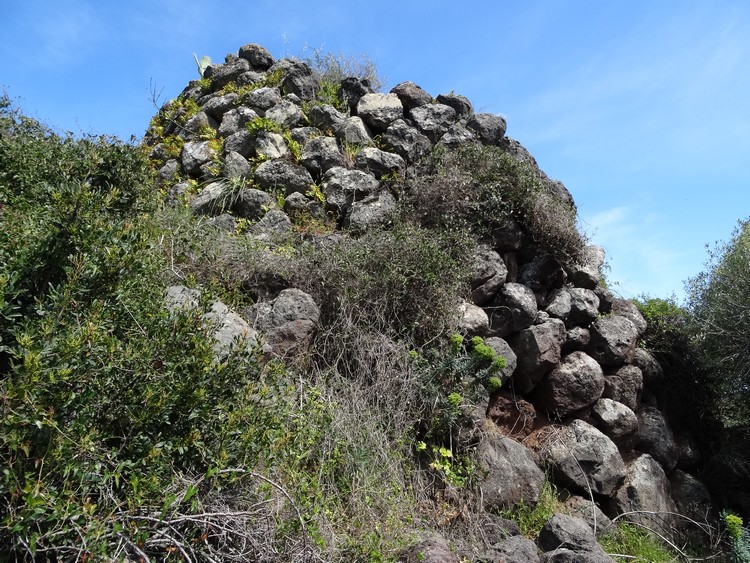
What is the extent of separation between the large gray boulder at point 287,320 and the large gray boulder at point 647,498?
163 inches

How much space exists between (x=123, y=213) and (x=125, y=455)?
2.93 metres

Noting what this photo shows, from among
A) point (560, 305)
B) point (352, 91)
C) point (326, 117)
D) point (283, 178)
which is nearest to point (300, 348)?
point (283, 178)

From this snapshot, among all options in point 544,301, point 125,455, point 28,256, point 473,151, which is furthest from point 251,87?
point 125,455

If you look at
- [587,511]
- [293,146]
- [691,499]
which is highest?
[293,146]

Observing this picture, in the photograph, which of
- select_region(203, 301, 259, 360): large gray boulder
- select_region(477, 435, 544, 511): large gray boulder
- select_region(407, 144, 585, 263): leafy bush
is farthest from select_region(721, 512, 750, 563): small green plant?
select_region(203, 301, 259, 360): large gray boulder

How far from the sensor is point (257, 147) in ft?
29.1

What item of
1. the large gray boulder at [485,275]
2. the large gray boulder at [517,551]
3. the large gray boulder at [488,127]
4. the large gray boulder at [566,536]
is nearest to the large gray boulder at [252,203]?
the large gray boulder at [485,275]

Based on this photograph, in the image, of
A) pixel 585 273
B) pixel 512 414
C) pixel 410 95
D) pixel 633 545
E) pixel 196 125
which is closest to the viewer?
pixel 633 545

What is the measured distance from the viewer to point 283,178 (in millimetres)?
8445

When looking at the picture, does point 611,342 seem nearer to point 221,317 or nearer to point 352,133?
point 352,133

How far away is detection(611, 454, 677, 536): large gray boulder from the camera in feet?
22.3

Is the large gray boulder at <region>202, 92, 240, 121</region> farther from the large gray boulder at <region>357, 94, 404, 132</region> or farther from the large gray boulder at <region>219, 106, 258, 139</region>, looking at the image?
the large gray boulder at <region>357, 94, 404, 132</region>

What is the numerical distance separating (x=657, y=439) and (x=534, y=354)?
2028 mm

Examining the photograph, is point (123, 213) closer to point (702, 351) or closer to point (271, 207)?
point (271, 207)
